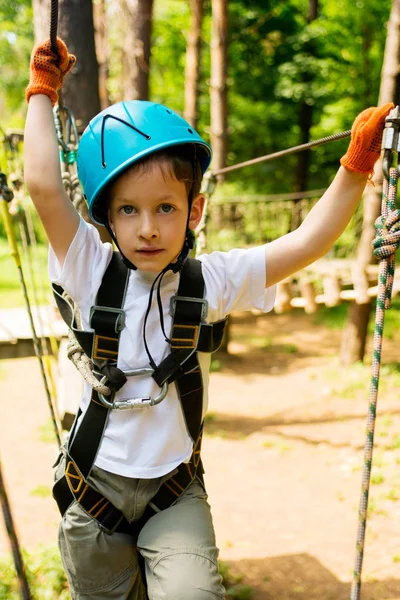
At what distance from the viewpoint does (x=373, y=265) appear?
22.3ft

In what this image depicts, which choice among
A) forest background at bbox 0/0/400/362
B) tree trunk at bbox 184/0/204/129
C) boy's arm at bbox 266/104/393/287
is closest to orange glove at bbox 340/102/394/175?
boy's arm at bbox 266/104/393/287

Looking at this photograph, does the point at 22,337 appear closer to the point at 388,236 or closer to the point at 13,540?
the point at 388,236

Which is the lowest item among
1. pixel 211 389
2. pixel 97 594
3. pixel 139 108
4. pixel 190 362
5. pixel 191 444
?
pixel 211 389

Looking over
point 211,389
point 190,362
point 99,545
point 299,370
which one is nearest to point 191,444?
point 190,362

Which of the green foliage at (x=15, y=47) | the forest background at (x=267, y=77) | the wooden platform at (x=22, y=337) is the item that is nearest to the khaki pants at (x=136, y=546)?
the wooden platform at (x=22, y=337)

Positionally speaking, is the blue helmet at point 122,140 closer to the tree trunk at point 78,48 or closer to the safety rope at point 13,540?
the safety rope at point 13,540

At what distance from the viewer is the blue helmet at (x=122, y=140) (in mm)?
1436

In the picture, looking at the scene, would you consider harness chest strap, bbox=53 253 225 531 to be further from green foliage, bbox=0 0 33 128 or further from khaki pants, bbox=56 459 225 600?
green foliage, bbox=0 0 33 128

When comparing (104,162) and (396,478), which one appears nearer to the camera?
(104,162)

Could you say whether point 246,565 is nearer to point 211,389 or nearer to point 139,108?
point 139,108

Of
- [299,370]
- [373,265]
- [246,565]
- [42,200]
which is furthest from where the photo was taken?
[299,370]

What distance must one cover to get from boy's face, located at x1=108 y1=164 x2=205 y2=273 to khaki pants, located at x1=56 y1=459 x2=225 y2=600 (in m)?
0.61

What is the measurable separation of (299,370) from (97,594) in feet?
20.6

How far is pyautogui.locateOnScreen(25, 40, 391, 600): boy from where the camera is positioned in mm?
1425
